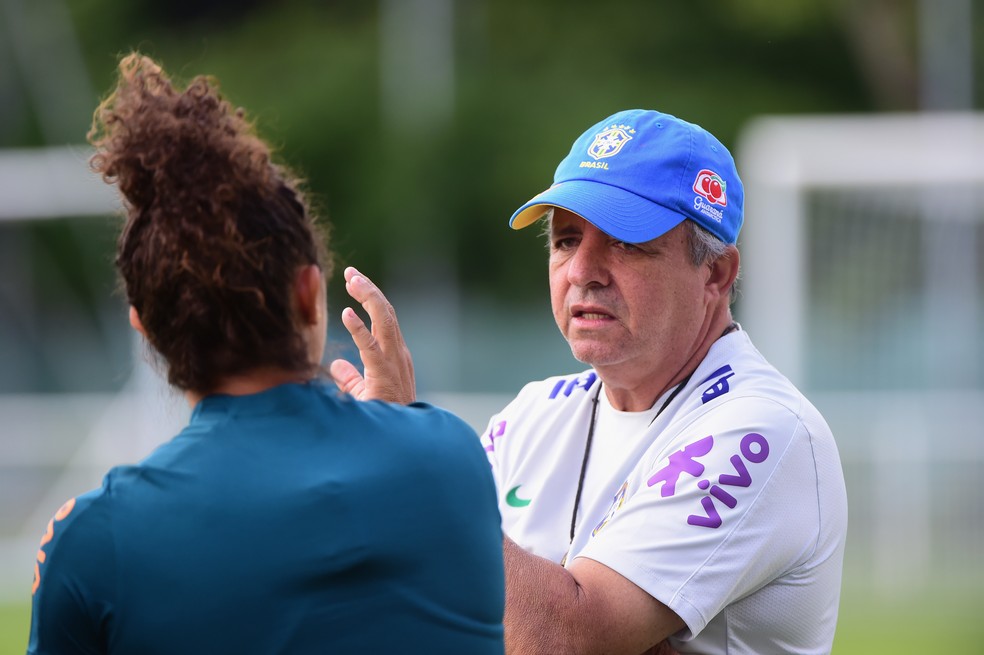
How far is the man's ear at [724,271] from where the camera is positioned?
10.2 ft

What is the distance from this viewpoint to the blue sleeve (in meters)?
1.84

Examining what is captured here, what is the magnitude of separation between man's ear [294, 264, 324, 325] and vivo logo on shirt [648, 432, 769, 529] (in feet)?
3.06

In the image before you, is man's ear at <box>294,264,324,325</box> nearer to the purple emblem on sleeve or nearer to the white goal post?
the purple emblem on sleeve

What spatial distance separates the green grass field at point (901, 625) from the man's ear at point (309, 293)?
6.83 m

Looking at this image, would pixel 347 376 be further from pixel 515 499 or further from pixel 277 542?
pixel 277 542

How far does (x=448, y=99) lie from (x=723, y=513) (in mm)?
17333

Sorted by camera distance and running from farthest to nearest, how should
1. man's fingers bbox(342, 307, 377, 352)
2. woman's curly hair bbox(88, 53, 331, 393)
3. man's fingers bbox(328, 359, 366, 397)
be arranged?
man's fingers bbox(328, 359, 366, 397) → man's fingers bbox(342, 307, 377, 352) → woman's curly hair bbox(88, 53, 331, 393)

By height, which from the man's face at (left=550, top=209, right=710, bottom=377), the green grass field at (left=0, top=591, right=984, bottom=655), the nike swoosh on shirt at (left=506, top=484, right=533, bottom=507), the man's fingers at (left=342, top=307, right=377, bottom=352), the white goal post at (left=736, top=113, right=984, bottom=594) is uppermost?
the man's fingers at (left=342, top=307, right=377, bottom=352)

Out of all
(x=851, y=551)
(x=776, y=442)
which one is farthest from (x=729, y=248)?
A: (x=851, y=551)

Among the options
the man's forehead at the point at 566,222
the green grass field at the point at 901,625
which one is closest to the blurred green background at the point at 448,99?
the green grass field at the point at 901,625

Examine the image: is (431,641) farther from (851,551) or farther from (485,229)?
(485,229)

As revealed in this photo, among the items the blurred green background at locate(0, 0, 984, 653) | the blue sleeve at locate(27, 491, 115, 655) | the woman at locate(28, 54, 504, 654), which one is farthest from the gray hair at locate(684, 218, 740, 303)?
the blurred green background at locate(0, 0, 984, 653)

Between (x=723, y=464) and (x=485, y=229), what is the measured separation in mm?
17676

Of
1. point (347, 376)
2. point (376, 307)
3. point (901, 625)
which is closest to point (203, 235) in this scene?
point (376, 307)
